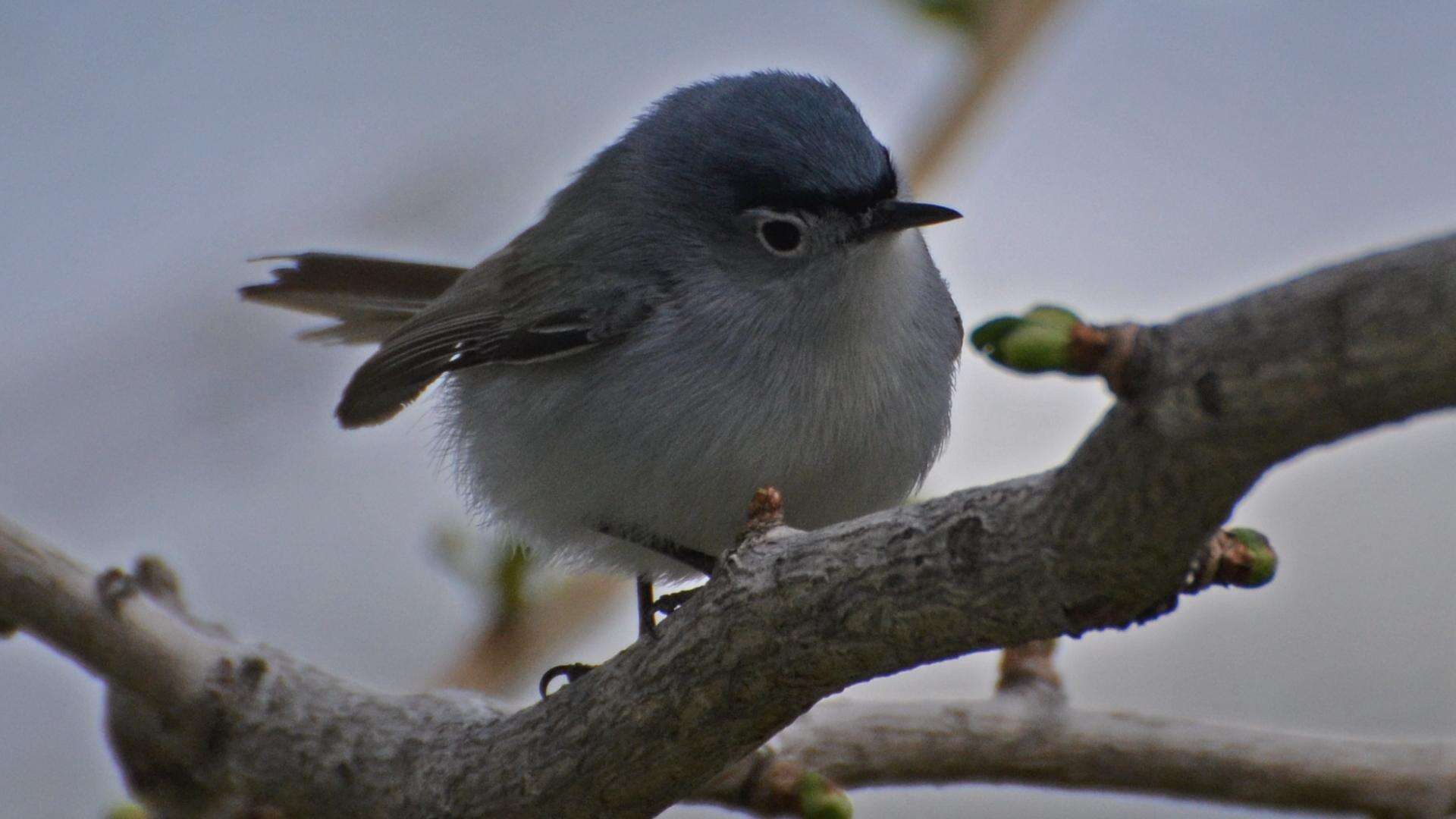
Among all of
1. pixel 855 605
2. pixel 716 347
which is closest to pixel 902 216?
pixel 716 347

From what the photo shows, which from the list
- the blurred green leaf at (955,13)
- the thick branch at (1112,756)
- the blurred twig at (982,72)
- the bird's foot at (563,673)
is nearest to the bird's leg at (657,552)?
the bird's foot at (563,673)

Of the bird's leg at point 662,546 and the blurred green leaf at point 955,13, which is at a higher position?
the blurred green leaf at point 955,13

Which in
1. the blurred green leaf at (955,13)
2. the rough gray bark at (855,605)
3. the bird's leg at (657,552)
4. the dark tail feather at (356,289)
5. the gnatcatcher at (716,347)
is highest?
the blurred green leaf at (955,13)

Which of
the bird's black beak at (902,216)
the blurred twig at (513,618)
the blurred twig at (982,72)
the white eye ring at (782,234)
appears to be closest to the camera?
the bird's black beak at (902,216)

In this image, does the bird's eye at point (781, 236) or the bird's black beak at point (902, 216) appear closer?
the bird's black beak at point (902, 216)

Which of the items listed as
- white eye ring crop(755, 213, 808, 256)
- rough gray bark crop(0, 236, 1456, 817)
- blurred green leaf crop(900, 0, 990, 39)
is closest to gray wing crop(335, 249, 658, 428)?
white eye ring crop(755, 213, 808, 256)

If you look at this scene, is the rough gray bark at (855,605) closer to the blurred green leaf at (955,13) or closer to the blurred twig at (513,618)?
the blurred twig at (513,618)

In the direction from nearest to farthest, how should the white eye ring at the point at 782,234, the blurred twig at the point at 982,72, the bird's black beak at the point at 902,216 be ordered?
the bird's black beak at the point at 902,216, the white eye ring at the point at 782,234, the blurred twig at the point at 982,72

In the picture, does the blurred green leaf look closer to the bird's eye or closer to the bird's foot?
the bird's eye
